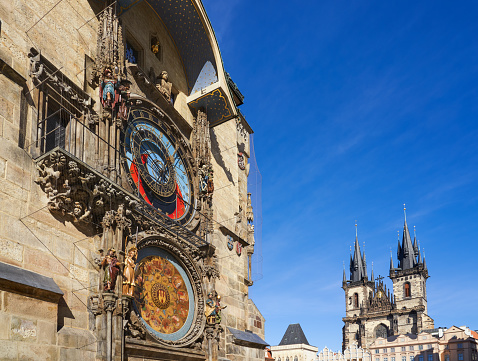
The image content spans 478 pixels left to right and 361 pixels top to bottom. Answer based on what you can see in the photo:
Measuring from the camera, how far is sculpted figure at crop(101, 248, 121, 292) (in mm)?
8855

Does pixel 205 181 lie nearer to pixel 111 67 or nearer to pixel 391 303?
pixel 111 67

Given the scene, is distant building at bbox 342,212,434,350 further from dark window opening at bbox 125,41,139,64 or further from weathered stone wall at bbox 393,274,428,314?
dark window opening at bbox 125,41,139,64

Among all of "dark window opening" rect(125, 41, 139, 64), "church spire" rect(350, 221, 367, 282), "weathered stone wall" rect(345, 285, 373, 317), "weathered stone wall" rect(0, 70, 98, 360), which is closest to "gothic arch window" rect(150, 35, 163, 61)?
"dark window opening" rect(125, 41, 139, 64)

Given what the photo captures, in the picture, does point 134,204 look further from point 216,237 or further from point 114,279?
point 216,237

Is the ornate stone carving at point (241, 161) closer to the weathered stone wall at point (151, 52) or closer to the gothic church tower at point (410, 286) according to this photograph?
the weathered stone wall at point (151, 52)

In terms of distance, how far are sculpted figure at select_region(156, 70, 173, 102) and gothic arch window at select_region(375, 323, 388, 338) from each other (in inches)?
3852

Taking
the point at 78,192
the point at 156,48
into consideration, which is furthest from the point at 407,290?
the point at 78,192

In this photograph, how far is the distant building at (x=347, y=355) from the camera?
3433 inches

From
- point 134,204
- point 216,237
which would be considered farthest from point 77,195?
point 216,237

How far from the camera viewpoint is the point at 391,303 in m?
104

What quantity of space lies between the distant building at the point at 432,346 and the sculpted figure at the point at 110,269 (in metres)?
70.5

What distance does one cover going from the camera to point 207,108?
49.1 feet

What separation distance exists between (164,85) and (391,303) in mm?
100034

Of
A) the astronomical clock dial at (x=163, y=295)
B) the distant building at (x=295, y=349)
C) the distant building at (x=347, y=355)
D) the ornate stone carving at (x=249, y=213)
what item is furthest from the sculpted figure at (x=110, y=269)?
the distant building at (x=295, y=349)
